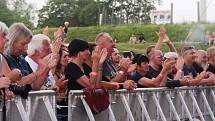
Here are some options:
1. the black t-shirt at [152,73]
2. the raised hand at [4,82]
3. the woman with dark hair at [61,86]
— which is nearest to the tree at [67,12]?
the black t-shirt at [152,73]

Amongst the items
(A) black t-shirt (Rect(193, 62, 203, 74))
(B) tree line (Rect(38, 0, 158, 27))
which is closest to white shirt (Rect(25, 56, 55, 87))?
(A) black t-shirt (Rect(193, 62, 203, 74))

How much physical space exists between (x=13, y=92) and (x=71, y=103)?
1260mm

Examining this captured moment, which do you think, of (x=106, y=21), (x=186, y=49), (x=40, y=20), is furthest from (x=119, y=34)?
(x=186, y=49)

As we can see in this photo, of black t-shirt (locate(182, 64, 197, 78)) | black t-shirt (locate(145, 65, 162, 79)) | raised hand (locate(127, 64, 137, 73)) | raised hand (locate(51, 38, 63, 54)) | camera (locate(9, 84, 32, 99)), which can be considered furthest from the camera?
black t-shirt (locate(182, 64, 197, 78))

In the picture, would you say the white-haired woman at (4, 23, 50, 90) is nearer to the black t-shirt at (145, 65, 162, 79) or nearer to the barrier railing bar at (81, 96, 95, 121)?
the barrier railing bar at (81, 96, 95, 121)

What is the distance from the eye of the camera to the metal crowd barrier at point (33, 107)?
19.8ft

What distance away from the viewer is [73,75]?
7.20 meters

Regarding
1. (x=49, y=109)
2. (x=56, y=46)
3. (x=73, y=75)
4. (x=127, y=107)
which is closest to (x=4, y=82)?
(x=49, y=109)

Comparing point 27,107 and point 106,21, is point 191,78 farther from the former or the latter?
point 106,21

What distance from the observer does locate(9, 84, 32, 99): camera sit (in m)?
5.95

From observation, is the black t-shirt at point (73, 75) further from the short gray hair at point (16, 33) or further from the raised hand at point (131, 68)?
the raised hand at point (131, 68)

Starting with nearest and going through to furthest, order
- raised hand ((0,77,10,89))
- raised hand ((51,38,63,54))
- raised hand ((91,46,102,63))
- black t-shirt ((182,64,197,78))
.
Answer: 1. raised hand ((0,77,10,89))
2. raised hand ((91,46,102,63))
3. raised hand ((51,38,63,54))
4. black t-shirt ((182,64,197,78))

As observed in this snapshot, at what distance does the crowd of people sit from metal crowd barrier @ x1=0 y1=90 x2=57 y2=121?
0.18 m

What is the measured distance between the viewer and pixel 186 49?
11.3m
